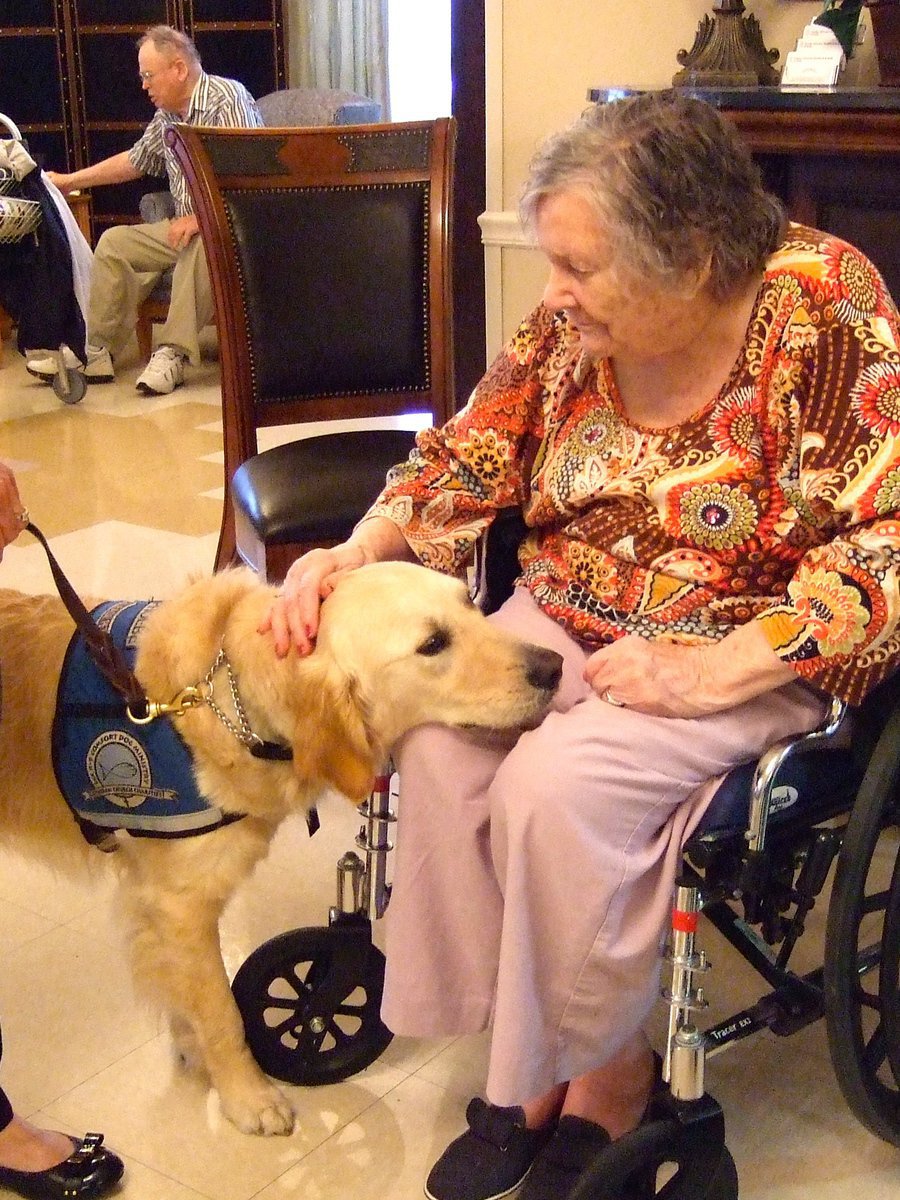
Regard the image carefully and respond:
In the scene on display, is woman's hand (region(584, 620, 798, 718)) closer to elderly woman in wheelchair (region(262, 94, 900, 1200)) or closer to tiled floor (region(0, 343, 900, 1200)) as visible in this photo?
elderly woman in wheelchair (region(262, 94, 900, 1200))

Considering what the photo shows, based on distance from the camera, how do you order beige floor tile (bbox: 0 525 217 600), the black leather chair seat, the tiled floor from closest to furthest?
the tiled floor, the black leather chair seat, beige floor tile (bbox: 0 525 217 600)

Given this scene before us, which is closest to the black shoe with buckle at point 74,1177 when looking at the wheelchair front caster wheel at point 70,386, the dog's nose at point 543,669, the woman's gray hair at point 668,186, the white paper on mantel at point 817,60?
the dog's nose at point 543,669

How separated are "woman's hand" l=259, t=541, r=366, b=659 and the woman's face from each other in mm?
396

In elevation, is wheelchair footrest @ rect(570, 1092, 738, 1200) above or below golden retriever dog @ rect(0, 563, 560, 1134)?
below

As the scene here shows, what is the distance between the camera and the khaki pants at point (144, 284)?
536 centimetres

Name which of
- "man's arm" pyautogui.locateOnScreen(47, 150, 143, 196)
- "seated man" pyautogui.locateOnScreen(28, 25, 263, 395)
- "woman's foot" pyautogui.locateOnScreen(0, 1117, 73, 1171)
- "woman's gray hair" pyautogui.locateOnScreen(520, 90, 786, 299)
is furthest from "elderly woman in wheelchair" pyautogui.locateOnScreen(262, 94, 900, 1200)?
"man's arm" pyautogui.locateOnScreen(47, 150, 143, 196)

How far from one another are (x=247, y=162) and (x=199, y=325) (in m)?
3.07

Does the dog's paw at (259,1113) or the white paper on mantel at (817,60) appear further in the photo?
the white paper on mantel at (817,60)

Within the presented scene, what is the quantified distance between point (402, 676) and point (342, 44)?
5.68m

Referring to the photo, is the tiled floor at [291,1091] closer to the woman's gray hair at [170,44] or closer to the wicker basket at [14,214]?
the wicker basket at [14,214]

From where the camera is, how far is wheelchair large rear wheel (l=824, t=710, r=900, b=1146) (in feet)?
3.95

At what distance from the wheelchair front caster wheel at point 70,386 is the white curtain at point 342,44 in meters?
2.27

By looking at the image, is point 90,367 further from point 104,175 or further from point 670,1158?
point 670,1158

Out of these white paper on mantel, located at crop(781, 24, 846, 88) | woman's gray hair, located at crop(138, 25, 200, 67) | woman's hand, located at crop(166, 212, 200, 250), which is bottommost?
woman's hand, located at crop(166, 212, 200, 250)
